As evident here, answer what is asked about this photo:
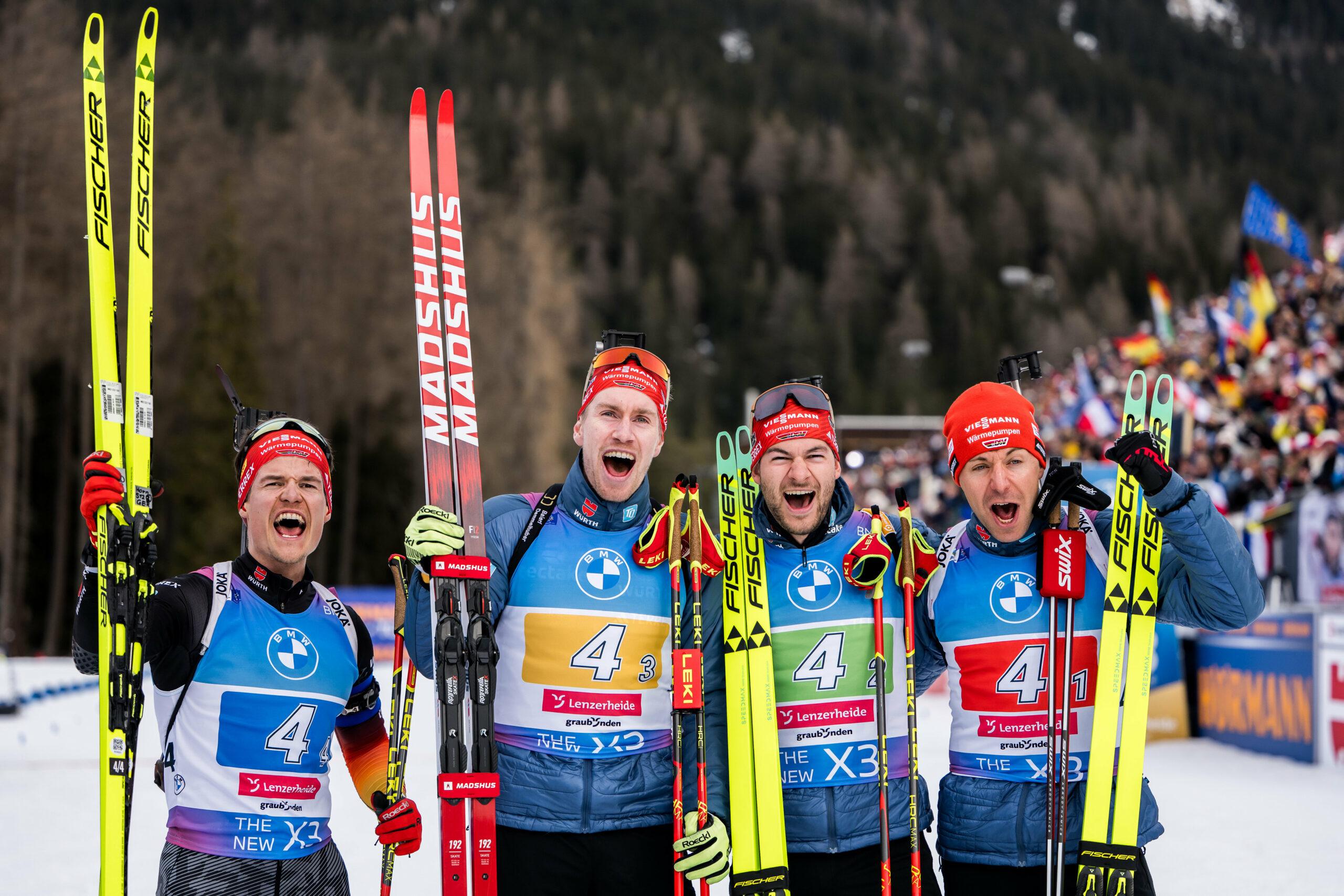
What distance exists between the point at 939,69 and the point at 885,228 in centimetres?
4576

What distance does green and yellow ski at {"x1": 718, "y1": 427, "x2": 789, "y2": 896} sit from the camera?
2926mm

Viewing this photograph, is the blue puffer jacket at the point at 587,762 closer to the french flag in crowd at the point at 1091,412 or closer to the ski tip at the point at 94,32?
the ski tip at the point at 94,32

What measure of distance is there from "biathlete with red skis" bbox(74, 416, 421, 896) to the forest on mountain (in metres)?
16.9

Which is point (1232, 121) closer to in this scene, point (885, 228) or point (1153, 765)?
point (885, 228)

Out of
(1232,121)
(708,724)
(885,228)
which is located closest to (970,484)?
(708,724)

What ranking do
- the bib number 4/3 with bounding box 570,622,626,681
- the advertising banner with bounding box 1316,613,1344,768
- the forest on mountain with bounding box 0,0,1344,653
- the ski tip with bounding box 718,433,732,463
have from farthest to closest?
the forest on mountain with bounding box 0,0,1344,653
the advertising banner with bounding box 1316,613,1344,768
the ski tip with bounding box 718,433,732,463
the bib number 4/3 with bounding box 570,622,626,681

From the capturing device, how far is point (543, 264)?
33500 millimetres

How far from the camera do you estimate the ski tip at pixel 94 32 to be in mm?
3334

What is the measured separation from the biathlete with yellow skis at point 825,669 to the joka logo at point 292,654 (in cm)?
120

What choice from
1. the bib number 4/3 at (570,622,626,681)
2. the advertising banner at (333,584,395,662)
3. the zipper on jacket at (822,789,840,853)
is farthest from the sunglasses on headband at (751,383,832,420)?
the advertising banner at (333,584,395,662)

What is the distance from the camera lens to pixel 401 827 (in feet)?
10.0

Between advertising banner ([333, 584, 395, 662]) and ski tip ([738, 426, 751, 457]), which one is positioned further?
advertising banner ([333, 584, 395, 662])

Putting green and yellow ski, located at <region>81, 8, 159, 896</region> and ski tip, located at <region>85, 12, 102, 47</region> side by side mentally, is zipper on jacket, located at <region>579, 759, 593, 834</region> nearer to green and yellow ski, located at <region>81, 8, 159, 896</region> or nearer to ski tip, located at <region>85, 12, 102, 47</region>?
green and yellow ski, located at <region>81, 8, 159, 896</region>

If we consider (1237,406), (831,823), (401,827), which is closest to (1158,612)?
(831,823)
